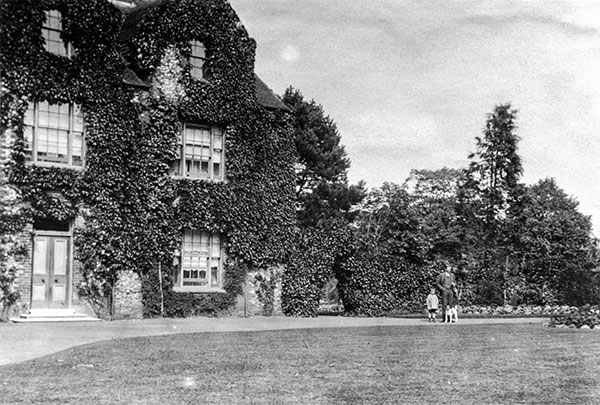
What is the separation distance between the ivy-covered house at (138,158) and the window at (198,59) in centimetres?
5

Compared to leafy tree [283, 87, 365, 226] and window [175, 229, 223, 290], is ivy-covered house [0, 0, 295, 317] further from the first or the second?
leafy tree [283, 87, 365, 226]

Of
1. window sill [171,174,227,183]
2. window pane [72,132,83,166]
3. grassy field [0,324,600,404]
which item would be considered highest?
window pane [72,132,83,166]

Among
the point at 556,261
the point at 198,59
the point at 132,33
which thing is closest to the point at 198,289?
the point at 198,59

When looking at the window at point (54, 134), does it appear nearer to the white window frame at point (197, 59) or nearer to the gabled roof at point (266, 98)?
the white window frame at point (197, 59)

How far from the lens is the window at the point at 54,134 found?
22172 millimetres

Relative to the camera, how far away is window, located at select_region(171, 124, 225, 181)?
25.4 m

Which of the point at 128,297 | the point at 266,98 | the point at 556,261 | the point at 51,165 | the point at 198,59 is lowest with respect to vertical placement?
the point at 128,297

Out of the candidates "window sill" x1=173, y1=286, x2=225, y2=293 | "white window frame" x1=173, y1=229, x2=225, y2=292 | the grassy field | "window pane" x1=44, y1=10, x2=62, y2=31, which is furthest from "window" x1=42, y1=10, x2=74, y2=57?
the grassy field

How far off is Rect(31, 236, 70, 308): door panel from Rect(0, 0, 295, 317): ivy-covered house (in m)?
0.03

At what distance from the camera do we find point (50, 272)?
22328mm

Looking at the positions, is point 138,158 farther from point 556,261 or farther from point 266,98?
point 556,261

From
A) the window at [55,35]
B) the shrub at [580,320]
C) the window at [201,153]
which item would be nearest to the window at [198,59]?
the window at [201,153]

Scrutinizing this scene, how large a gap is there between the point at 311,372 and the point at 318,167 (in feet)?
149

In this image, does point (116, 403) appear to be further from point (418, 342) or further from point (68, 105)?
point (68, 105)
